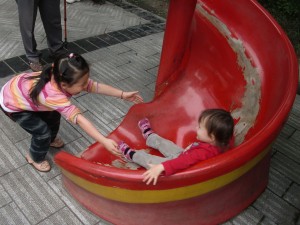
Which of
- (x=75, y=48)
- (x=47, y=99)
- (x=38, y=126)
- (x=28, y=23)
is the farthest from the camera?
(x=75, y=48)

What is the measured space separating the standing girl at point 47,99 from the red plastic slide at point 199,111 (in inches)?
10.4

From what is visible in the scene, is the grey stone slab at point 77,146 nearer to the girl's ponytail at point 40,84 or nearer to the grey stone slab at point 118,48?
the girl's ponytail at point 40,84

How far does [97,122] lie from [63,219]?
109 cm

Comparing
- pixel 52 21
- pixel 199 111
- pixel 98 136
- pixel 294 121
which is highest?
pixel 98 136

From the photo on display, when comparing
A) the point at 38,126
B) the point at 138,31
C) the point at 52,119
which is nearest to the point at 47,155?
the point at 52,119

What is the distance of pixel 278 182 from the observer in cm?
281

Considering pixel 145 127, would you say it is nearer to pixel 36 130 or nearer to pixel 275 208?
pixel 36 130

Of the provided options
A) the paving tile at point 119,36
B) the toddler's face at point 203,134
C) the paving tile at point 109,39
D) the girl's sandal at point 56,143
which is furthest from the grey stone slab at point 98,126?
the paving tile at point 119,36

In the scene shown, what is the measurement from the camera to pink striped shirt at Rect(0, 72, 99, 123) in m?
2.15

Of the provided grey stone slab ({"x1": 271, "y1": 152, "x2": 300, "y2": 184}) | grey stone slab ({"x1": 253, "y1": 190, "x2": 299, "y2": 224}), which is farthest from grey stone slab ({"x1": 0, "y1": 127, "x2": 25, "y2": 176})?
grey stone slab ({"x1": 271, "y1": 152, "x2": 300, "y2": 184})

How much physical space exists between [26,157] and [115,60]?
74.3 inches

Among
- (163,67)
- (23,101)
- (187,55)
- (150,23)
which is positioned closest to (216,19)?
(187,55)

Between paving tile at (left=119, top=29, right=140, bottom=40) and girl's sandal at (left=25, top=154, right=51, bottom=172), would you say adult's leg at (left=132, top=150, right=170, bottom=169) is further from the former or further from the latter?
paving tile at (left=119, top=29, right=140, bottom=40)

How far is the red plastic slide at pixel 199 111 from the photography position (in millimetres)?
1960
